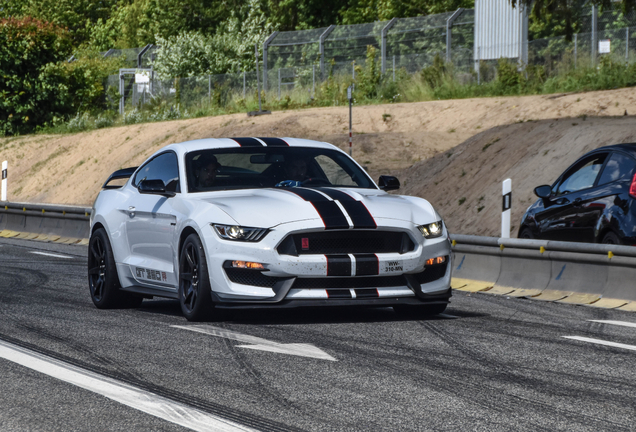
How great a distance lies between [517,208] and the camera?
1934cm

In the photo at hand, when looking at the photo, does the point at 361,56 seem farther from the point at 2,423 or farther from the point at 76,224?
the point at 2,423

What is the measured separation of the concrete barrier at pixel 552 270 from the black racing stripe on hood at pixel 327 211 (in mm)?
3157

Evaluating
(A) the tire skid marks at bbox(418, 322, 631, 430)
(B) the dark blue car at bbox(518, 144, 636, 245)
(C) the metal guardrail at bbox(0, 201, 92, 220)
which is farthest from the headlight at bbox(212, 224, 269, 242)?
(C) the metal guardrail at bbox(0, 201, 92, 220)

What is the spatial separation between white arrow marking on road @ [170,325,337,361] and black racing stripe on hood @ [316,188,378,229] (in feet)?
3.95

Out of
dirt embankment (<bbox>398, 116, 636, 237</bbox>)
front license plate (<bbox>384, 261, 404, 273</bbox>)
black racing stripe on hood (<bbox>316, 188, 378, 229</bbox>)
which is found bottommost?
dirt embankment (<bbox>398, 116, 636, 237</bbox>)

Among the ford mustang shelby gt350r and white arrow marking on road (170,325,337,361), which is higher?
the ford mustang shelby gt350r

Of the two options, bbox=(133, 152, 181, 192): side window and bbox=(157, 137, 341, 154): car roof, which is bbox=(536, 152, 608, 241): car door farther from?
bbox=(133, 152, 181, 192): side window

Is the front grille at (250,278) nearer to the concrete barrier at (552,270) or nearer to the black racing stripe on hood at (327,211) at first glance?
the black racing stripe on hood at (327,211)

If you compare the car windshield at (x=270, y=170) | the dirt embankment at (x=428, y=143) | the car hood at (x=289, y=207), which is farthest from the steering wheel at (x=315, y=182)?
the dirt embankment at (x=428, y=143)

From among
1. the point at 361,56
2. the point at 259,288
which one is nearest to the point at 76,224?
the point at 259,288

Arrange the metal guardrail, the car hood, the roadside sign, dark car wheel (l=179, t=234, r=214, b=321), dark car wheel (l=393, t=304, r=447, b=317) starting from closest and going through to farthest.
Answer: the car hood, dark car wheel (l=179, t=234, r=214, b=321), dark car wheel (l=393, t=304, r=447, b=317), the metal guardrail, the roadside sign

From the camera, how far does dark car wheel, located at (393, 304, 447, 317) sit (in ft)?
29.9

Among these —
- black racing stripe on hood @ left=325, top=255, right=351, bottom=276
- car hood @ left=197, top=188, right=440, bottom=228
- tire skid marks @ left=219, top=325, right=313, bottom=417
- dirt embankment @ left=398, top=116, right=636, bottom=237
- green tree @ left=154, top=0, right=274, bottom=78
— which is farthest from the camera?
green tree @ left=154, top=0, right=274, bottom=78

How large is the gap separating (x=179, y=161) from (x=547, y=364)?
418cm
